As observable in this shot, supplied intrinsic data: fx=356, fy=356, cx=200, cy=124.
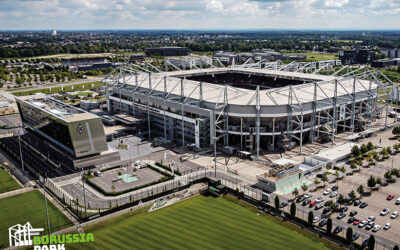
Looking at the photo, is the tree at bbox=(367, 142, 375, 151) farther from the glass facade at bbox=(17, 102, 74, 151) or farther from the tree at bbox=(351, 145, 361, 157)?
the glass facade at bbox=(17, 102, 74, 151)

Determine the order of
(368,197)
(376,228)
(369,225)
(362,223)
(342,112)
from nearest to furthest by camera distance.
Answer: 1. (376,228)
2. (369,225)
3. (362,223)
4. (368,197)
5. (342,112)

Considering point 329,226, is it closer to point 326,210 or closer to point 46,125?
point 326,210

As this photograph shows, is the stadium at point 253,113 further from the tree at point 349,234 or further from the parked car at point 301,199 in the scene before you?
the tree at point 349,234

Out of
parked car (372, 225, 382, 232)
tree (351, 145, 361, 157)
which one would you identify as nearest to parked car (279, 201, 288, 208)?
parked car (372, 225, 382, 232)

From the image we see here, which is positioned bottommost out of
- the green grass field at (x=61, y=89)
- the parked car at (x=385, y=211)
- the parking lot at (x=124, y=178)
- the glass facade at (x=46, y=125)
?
the parking lot at (x=124, y=178)

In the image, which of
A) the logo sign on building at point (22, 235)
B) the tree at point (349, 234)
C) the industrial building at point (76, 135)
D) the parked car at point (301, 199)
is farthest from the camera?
the industrial building at point (76, 135)

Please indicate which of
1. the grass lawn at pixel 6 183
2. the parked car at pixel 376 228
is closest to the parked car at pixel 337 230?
the parked car at pixel 376 228

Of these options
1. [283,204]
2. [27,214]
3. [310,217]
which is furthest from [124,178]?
[310,217]

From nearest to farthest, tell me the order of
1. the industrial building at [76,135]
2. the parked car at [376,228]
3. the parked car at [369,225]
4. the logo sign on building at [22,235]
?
the logo sign on building at [22,235], the parked car at [376,228], the parked car at [369,225], the industrial building at [76,135]
